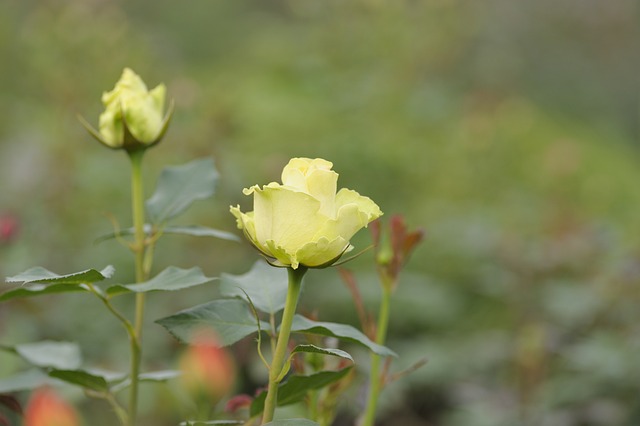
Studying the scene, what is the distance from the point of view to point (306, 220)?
0.42m

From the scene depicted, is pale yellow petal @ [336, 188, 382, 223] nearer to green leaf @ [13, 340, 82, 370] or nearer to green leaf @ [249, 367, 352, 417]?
green leaf @ [249, 367, 352, 417]

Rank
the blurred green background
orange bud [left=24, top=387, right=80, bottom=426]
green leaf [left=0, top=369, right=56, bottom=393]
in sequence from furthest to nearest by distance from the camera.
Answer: the blurred green background
green leaf [left=0, top=369, right=56, bottom=393]
orange bud [left=24, top=387, right=80, bottom=426]

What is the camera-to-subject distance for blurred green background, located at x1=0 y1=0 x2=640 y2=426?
1.52m

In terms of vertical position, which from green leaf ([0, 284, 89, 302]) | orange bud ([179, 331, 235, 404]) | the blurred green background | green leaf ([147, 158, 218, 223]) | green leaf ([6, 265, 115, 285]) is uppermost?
the blurred green background

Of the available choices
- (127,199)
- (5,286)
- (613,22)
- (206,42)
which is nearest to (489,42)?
(613,22)

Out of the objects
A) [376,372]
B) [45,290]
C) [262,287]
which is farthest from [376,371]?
[45,290]

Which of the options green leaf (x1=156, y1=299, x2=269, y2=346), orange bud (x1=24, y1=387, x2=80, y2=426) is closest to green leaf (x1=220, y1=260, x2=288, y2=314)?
green leaf (x1=156, y1=299, x2=269, y2=346)

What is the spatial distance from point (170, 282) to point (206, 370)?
73 mm

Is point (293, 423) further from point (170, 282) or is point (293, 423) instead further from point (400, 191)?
point (400, 191)

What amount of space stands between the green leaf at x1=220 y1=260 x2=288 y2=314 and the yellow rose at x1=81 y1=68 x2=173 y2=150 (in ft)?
0.35

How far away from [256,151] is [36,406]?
6.84 feet

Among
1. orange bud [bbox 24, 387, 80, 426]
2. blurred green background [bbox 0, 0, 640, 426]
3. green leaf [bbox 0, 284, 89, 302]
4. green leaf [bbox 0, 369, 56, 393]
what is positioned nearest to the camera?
orange bud [bbox 24, 387, 80, 426]

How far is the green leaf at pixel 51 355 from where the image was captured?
2.01ft

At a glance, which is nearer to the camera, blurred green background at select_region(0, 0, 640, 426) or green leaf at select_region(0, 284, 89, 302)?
green leaf at select_region(0, 284, 89, 302)
